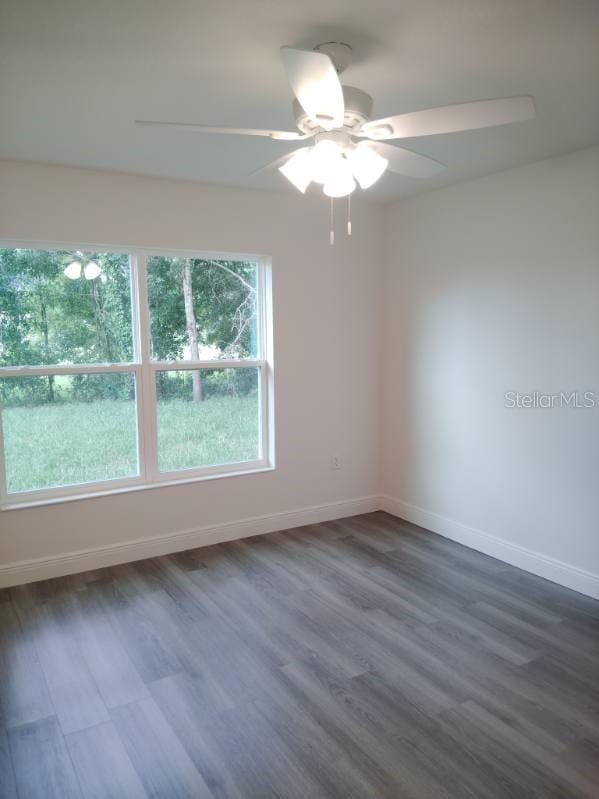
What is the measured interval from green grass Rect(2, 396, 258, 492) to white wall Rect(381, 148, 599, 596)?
51.5 inches

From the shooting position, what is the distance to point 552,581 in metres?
3.34

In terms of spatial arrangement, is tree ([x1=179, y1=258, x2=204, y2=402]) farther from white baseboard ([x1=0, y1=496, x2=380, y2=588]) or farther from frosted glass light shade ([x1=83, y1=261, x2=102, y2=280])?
white baseboard ([x1=0, y1=496, x2=380, y2=588])

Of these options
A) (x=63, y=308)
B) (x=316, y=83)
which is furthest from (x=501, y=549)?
(x=63, y=308)

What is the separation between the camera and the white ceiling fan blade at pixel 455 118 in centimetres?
169

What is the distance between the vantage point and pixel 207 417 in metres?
3.97

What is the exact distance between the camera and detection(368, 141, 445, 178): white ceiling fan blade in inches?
82.3

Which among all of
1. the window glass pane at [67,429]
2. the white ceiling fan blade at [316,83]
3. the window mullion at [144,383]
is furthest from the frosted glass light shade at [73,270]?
the white ceiling fan blade at [316,83]

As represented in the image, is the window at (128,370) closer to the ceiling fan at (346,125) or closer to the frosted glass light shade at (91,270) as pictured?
the frosted glass light shade at (91,270)

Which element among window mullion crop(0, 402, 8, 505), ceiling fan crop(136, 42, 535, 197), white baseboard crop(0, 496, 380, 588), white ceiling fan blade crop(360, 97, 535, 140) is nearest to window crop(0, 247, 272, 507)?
window mullion crop(0, 402, 8, 505)

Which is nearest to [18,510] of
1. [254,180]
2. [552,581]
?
[254,180]

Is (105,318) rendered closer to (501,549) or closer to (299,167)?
(299,167)

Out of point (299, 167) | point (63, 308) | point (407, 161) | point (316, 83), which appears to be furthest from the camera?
point (63, 308)

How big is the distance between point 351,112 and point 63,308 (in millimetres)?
2283

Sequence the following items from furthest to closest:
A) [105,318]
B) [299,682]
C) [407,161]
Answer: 1. [105,318]
2. [299,682]
3. [407,161]
